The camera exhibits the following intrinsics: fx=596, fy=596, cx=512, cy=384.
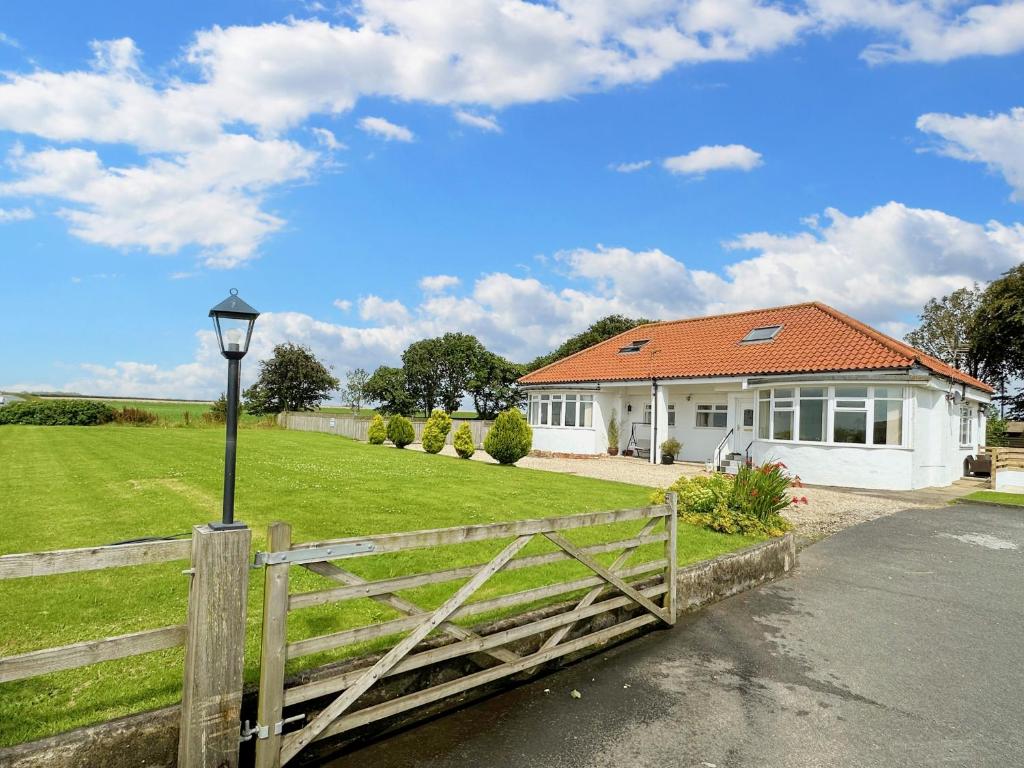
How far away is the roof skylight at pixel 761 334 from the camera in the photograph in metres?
22.8

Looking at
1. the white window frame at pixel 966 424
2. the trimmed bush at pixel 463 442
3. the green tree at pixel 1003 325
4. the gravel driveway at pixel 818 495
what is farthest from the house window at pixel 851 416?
the green tree at pixel 1003 325

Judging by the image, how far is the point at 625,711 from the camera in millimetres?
4133

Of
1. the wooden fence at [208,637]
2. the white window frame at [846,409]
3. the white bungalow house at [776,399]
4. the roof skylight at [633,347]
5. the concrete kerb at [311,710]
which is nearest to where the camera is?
the concrete kerb at [311,710]

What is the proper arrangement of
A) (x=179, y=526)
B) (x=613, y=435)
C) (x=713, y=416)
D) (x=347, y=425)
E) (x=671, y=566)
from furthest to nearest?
(x=347, y=425) → (x=613, y=435) → (x=713, y=416) → (x=179, y=526) → (x=671, y=566)

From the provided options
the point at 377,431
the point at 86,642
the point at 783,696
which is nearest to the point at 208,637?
the point at 86,642

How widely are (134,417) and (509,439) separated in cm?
3186

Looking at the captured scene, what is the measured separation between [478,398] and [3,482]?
4186 centimetres

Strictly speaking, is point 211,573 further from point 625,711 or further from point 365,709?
point 625,711

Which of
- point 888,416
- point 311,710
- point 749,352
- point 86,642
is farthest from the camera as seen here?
point 749,352

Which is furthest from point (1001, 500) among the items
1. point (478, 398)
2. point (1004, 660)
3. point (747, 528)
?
point (478, 398)

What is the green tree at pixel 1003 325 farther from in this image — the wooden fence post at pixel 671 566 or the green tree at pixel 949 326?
the wooden fence post at pixel 671 566

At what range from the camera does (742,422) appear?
72.7 ft

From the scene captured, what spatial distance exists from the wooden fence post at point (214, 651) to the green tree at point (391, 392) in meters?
50.1

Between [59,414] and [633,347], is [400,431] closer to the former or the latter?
[633,347]
